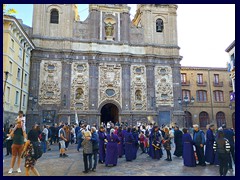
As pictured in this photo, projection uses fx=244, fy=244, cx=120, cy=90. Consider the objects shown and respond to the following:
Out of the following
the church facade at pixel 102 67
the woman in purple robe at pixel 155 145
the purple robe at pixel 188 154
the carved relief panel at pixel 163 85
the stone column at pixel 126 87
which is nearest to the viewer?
the purple robe at pixel 188 154

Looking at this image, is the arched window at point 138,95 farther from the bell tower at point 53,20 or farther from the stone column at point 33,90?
the stone column at point 33,90

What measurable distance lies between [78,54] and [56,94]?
5.80 metres

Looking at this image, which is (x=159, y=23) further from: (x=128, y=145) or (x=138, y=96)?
(x=128, y=145)

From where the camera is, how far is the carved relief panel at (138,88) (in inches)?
1220

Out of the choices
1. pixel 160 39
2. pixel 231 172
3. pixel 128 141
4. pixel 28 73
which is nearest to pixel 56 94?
pixel 28 73

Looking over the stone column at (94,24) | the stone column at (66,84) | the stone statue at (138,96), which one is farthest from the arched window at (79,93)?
the stone statue at (138,96)

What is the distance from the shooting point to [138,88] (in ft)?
103

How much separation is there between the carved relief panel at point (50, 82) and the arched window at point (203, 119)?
22474 mm

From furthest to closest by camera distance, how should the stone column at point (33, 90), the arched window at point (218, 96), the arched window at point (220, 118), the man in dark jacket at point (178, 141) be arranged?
the arched window at point (218, 96)
the arched window at point (220, 118)
the stone column at point (33, 90)
the man in dark jacket at point (178, 141)

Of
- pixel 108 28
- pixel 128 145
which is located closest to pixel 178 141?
pixel 128 145

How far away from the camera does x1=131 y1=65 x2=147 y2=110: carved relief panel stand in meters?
31.0

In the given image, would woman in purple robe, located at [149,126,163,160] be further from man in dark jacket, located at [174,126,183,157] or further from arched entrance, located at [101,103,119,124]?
arched entrance, located at [101,103,119,124]
